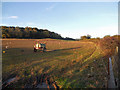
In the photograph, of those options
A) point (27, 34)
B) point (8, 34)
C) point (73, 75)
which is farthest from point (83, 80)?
point (27, 34)

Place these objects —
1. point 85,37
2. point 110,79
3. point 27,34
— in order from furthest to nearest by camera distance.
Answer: point 85,37 → point 27,34 → point 110,79

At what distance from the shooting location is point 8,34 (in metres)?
32.3

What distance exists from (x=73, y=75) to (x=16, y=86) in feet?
9.99

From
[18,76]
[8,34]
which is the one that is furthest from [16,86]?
[8,34]

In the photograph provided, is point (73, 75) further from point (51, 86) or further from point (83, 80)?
point (51, 86)

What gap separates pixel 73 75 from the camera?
5.20 metres

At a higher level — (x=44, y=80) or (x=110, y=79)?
(x=110, y=79)

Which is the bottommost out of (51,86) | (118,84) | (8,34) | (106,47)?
(51,86)

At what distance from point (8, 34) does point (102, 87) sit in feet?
117

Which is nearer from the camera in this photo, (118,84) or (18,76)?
(118,84)

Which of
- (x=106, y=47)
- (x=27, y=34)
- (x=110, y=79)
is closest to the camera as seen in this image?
(x=110, y=79)

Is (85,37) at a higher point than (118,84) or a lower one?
higher

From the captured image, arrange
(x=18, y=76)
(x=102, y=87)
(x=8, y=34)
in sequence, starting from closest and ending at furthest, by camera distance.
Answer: (x=102, y=87)
(x=18, y=76)
(x=8, y=34)

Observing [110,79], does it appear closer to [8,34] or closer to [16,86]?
[16,86]
